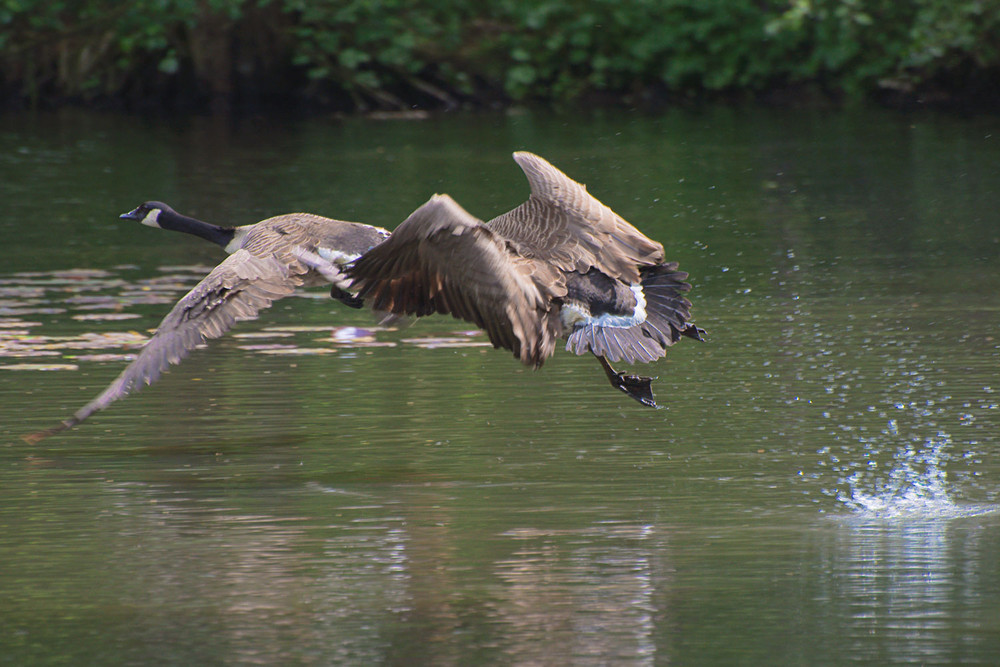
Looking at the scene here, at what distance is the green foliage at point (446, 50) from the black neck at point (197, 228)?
51.0 ft

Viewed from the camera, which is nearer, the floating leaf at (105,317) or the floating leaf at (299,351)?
the floating leaf at (299,351)

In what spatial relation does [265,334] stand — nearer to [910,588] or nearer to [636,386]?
[636,386]

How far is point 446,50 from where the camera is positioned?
26969 mm

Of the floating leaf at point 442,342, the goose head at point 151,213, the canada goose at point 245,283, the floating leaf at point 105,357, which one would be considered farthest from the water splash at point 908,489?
the goose head at point 151,213

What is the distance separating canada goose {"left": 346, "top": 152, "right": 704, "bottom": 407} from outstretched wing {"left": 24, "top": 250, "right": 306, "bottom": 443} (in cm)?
60

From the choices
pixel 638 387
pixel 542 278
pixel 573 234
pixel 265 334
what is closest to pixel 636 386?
pixel 638 387

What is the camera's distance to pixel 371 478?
633cm

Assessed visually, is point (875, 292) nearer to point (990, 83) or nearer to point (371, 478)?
point (371, 478)

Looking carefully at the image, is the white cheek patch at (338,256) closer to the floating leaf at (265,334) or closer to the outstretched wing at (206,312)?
the outstretched wing at (206,312)

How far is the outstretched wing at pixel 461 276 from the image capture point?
6020 mm

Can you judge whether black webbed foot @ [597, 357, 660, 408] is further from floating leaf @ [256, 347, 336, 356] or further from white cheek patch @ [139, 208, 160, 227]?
white cheek patch @ [139, 208, 160, 227]

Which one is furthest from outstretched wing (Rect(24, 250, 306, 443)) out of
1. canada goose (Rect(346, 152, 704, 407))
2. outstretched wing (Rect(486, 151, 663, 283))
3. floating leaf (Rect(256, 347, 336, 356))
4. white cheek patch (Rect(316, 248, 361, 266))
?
floating leaf (Rect(256, 347, 336, 356))

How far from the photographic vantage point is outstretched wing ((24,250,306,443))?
6480mm

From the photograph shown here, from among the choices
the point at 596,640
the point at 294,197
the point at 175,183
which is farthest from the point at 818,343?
the point at 175,183
